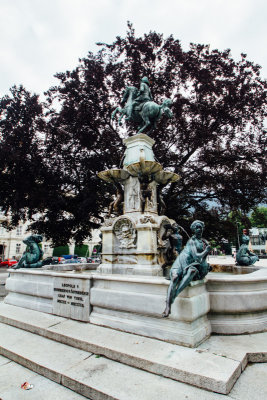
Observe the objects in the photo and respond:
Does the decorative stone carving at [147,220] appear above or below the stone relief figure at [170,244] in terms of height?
above

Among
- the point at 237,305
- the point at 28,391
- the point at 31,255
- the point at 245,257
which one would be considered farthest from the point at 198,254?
the point at 31,255

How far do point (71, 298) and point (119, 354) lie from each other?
188cm

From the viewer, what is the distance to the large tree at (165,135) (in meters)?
13.1

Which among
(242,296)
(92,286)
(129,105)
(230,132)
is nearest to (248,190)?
(230,132)

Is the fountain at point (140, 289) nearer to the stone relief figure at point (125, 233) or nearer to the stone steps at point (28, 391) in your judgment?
the stone relief figure at point (125, 233)

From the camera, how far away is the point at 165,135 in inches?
537

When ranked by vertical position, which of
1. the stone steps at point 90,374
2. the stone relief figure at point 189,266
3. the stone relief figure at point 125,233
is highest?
the stone relief figure at point 125,233

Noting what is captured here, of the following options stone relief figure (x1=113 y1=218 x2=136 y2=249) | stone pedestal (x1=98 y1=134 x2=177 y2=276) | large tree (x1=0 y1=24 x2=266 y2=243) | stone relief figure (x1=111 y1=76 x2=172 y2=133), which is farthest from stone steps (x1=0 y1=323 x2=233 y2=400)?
large tree (x1=0 y1=24 x2=266 y2=243)

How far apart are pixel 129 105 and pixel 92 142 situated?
22.8 ft

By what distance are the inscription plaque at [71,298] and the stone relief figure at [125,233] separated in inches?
66.3

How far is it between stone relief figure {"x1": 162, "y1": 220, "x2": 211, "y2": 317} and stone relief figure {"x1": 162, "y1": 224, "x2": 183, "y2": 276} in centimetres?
169

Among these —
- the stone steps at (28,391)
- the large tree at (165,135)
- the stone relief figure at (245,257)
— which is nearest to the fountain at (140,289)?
the stone steps at (28,391)

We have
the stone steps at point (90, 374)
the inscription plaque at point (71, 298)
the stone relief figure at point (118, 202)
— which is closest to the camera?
the stone steps at point (90, 374)

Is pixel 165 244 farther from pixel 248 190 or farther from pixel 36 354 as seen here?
pixel 248 190
